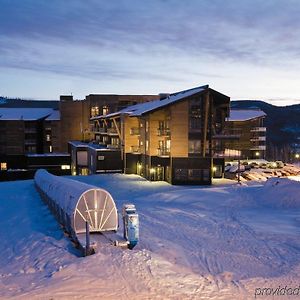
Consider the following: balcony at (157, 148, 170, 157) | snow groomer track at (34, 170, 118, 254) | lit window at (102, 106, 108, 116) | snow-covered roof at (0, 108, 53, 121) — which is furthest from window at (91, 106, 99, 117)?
snow groomer track at (34, 170, 118, 254)

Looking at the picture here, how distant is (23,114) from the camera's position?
71062 millimetres

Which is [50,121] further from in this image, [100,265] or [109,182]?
[100,265]

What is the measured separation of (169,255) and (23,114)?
63.1 meters

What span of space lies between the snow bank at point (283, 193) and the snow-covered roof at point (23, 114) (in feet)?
169

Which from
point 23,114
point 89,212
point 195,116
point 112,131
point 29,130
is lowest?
point 89,212

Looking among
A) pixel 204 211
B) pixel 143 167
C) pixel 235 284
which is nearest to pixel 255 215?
pixel 204 211

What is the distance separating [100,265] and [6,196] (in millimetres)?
21458

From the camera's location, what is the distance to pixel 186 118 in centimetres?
3959

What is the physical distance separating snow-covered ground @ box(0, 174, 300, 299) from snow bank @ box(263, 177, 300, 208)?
0.12 metres

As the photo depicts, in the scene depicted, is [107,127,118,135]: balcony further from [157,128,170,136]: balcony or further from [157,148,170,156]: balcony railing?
[157,148,170,156]: balcony railing

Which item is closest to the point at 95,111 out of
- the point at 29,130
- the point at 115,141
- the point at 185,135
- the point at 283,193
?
the point at 29,130

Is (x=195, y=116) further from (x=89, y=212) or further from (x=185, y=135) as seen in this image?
(x=89, y=212)

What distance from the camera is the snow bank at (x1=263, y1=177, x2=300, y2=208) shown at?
25964 millimetres

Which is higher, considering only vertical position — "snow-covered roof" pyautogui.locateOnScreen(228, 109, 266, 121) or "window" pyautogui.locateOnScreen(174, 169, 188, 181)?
"snow-covered roof" pyautogui.locateOnScreen(228, 109, 266, 121)
